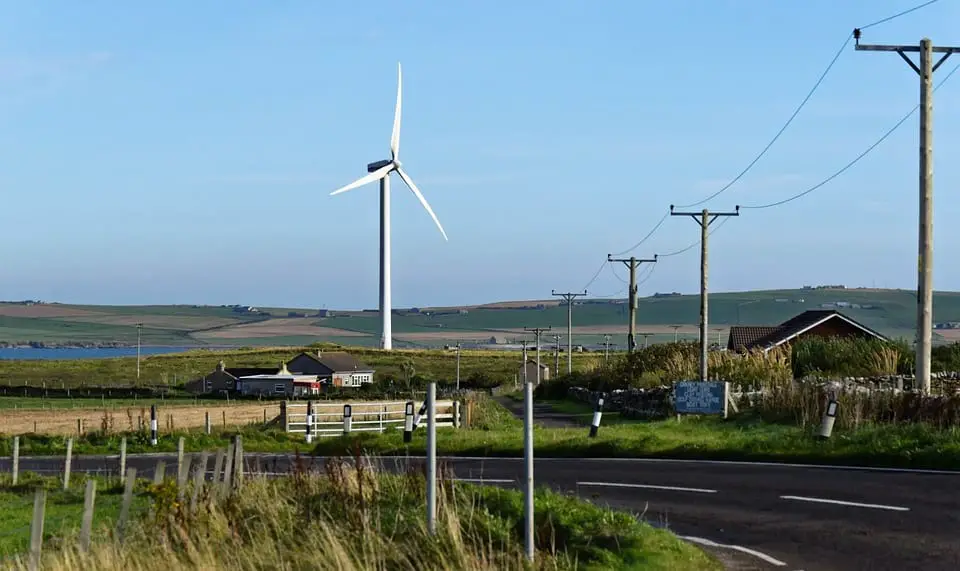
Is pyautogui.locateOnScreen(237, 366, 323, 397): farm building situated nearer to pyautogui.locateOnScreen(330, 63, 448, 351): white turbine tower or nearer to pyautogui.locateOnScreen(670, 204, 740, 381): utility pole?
pyautogui.locateOnScreen(330, 63, 448, 351): white turbine tower

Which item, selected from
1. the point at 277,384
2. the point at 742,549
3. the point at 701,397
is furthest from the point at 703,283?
the point at 277,384

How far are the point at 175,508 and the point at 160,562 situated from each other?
85.4 inches

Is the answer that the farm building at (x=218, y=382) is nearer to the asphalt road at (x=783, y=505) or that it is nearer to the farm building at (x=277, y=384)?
the farm building at (x=277, y=384)

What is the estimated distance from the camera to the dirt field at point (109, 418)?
50.1m

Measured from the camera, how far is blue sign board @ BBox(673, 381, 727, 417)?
35.5 m

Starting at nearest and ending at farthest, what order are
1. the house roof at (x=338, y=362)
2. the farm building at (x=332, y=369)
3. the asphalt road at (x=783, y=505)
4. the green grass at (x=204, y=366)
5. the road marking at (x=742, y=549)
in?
1. the road marking at (x=742, y=549)
2. the asphalt road at (x=783, y=505)
3. the green grass at (x=204, y=366)
4. the farm building at (x=332, y=369)
5. the house roof at (x=338, y=362)

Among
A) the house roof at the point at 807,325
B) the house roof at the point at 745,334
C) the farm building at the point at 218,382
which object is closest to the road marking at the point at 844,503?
the house roof at the point at 807,325

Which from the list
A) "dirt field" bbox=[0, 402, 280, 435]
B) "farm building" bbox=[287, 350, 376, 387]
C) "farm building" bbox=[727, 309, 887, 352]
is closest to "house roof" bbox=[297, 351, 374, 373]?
"farm building" bbox=[287, 350, 376, 387]

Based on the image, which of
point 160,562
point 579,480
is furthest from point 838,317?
point 160,562

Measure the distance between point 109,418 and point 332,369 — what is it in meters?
79.3

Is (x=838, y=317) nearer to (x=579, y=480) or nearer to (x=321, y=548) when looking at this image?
(x=579, y=480)

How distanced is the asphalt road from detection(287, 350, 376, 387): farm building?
3985 inches

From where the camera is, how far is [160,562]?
12023mm

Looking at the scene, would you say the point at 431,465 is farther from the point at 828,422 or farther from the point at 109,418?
the point at 109,418
